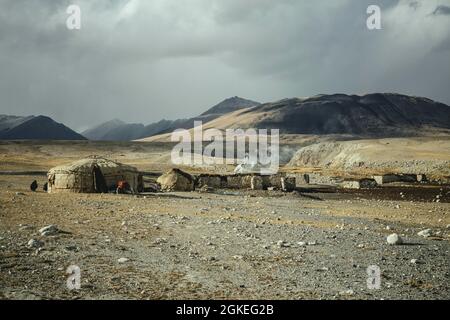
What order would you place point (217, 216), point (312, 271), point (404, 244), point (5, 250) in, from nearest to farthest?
point (312, 271)
point (5, 250)
point (404, 244)
point (217, 216)

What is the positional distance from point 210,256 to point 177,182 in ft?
77.1

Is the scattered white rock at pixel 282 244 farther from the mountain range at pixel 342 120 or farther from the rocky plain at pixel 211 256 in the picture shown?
the mountain range at pixel 342 120

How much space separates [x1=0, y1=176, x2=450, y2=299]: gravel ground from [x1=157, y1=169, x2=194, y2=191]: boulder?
52.7 ft

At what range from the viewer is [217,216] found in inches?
685

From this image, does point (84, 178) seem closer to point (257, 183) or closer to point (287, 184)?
point (257, 183)

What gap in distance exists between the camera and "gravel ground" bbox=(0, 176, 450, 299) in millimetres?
7555

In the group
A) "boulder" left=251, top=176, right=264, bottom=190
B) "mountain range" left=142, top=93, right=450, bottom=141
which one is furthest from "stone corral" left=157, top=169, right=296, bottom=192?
"mountain range" left=142, top=93, right=450, bottom=141

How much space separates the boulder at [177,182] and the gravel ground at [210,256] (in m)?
16.1

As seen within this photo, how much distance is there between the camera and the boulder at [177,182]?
109ft

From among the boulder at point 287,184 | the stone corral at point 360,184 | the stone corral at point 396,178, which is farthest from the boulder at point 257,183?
the stone corral at point 396,178
